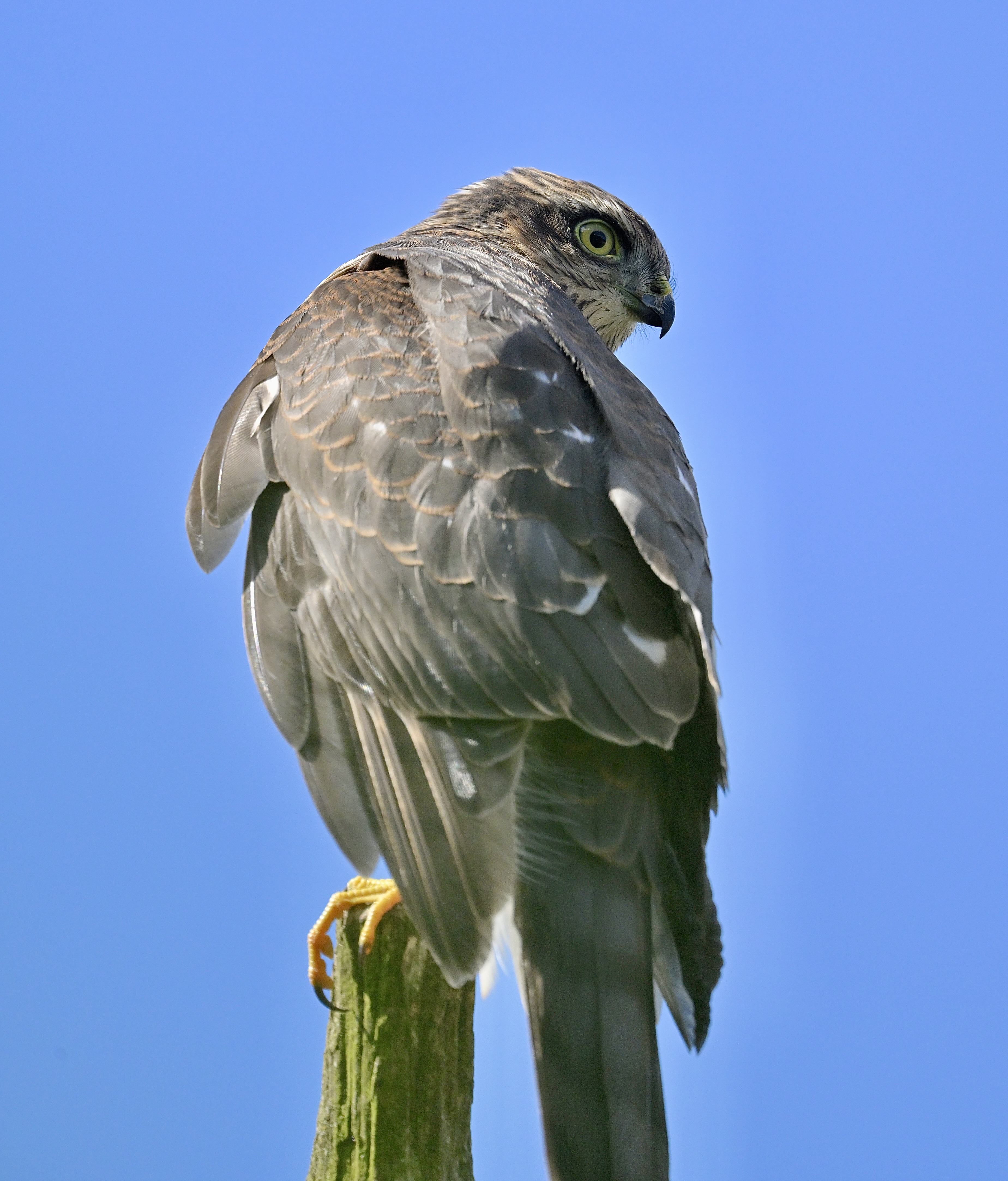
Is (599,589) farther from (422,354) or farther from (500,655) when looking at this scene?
(422,354)

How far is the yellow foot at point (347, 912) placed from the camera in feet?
8.02

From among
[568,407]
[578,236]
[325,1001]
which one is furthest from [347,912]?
[578,236]

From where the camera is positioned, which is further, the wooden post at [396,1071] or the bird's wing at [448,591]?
the wooden post at [396,1071]

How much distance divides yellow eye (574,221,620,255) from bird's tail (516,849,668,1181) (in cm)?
258

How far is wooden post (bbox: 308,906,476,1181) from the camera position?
7.88 feet

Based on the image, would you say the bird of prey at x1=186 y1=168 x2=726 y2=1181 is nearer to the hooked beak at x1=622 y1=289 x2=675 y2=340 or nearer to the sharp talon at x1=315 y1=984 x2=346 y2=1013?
the sharp talon at x1=315 y1=984 x2=346 y2=1013

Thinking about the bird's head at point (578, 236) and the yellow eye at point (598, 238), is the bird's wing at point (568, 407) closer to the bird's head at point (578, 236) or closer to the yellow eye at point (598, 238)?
the bird's head at point (578, 236)

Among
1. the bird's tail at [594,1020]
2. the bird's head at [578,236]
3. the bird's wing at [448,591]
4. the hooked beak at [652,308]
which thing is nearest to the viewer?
the bird's tail at [594,1020]

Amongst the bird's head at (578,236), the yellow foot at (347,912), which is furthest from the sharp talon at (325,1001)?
the bird's head at (578,236)

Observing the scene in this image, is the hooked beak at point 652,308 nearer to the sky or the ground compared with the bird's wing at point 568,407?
nearer to the sky

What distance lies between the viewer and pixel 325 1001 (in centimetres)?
258

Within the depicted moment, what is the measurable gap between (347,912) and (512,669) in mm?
776

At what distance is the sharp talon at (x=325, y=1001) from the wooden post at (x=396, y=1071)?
11 millimetres

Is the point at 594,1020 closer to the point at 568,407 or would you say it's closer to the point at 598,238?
the point at 568,407
